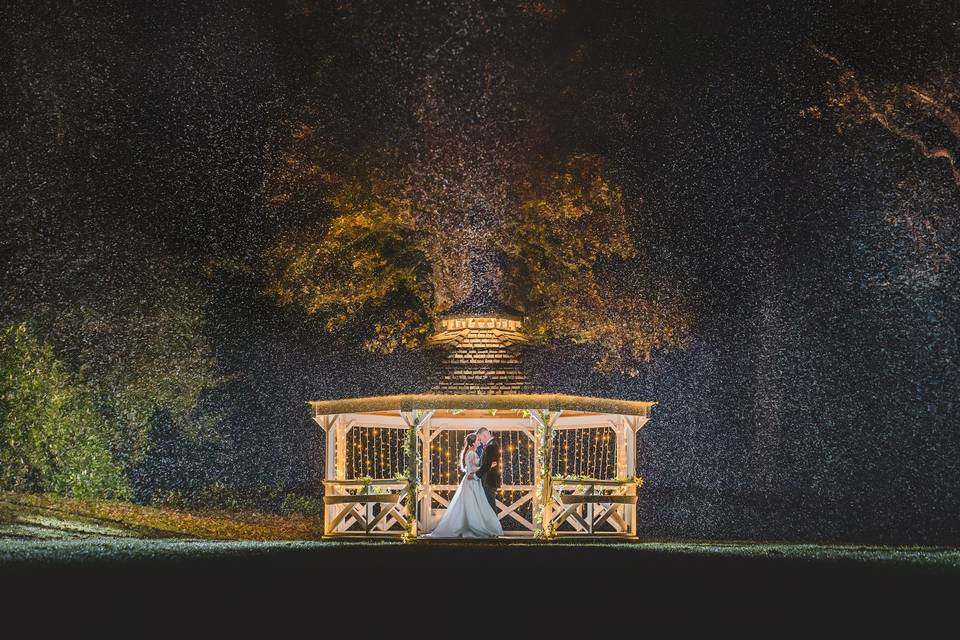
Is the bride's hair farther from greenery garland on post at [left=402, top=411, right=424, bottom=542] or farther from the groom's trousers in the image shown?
greenery garland on post at [left=402, top=411, right=424, bottom=542]

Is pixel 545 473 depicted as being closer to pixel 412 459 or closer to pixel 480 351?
pixel 412 459

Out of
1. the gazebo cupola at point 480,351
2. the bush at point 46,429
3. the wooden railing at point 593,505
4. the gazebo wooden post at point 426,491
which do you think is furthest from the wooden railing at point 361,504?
the bush at point 46,429

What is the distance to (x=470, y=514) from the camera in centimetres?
1828

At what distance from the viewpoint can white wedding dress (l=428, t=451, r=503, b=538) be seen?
1823 cm

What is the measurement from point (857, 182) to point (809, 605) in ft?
66.3

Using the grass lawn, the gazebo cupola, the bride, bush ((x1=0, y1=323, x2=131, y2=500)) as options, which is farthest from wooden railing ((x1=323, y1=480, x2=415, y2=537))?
bush ((x1=0, y1=323, x2=131, y2=500))

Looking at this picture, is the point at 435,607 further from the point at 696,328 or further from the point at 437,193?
the point at 696,328

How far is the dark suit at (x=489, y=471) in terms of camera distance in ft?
60.1

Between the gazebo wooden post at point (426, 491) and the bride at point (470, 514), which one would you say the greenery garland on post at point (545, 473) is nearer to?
the bride at point (470, 514)

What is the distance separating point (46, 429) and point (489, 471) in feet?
33.8

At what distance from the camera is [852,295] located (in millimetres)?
28953

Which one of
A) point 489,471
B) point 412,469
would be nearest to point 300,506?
point 412,469

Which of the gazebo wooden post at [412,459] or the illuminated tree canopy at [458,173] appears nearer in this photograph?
the gazebo wooden post at [412,459]

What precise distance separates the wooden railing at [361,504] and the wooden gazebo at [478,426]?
0.8 inches
